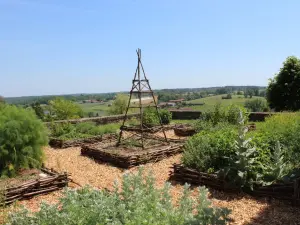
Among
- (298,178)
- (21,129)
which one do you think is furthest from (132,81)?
(298,178)

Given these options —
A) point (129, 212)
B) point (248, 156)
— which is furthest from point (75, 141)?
point (129, 212)

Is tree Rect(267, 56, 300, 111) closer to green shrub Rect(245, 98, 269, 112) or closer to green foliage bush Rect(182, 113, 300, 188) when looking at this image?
green shrub Rect(245, 98, 269, 112)

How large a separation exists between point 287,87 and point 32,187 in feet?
48.4

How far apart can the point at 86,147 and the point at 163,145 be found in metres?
2.28

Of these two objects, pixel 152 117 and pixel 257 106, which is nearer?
pixel 152 117

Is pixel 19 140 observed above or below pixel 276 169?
above

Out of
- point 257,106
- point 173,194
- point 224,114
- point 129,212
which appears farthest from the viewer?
point 257,106

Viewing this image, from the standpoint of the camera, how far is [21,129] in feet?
19.5

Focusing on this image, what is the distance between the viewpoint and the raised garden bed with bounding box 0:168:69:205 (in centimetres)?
485

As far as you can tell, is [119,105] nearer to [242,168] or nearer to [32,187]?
[32,187]

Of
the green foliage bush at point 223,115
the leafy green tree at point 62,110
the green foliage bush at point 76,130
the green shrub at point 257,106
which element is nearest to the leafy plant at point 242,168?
the green foliage bush at point 223,115

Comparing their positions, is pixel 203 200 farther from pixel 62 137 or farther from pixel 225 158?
pixel 62 137

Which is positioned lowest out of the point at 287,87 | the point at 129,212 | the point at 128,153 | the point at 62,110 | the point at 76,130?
the point at 128,153

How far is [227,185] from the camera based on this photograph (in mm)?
5000
